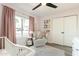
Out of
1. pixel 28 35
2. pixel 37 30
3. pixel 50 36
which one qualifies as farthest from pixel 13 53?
pixel 50 36

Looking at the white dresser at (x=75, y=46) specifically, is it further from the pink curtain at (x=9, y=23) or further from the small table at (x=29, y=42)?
the pink curtain at (x=9, y=23)

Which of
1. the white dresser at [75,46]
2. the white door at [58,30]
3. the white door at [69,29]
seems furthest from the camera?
the white door at [58,30]

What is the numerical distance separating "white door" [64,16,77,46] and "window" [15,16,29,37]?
1.95 feet

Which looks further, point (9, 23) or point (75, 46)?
point (9, 23)

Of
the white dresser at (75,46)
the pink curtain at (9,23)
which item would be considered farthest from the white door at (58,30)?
the pink curtain at (9,23)

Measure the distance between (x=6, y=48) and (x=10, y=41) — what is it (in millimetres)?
108

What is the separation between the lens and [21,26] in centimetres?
138

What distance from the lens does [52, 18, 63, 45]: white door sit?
1423 millimetres

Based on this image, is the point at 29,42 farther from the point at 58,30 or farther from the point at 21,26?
the point at 58,30

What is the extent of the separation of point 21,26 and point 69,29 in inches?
27.9

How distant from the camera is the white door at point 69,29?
132cm

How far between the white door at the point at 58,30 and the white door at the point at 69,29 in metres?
0.06

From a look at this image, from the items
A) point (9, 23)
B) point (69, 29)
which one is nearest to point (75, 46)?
point (69, 29)

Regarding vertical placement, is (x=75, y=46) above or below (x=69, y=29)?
below
